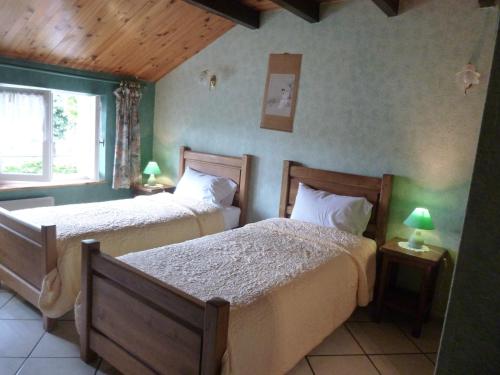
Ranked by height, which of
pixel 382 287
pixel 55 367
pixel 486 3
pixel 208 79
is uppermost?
pixel 486 3

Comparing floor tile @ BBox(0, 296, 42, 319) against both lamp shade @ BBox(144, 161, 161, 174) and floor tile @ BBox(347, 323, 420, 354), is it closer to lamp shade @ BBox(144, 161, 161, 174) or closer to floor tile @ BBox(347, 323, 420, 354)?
lamp shade @ BBox(144, 161, 161, 174)

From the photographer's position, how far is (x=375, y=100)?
2977mm

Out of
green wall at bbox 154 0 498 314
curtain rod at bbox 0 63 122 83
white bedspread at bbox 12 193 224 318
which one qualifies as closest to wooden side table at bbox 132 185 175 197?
white bedspread at bbox 12 193 224 318

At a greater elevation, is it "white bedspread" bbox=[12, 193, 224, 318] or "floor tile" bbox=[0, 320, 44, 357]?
"white bedspread" bbox=[12, 193, 224, 318]

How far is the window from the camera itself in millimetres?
3758

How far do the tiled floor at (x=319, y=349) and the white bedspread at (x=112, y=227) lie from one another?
19 centimetres

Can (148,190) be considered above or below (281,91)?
below

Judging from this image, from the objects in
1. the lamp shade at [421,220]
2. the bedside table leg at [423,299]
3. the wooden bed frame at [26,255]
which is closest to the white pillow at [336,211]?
the lamp shade at [421,220]

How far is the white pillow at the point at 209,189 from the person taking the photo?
375cm

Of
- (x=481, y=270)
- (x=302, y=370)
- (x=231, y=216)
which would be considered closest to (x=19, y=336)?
(x=302, y=370)

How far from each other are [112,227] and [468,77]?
2697mm

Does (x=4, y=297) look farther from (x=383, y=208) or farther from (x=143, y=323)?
(x=383, y=208)

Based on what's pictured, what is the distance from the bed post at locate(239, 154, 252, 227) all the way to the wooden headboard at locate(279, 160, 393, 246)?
425mm

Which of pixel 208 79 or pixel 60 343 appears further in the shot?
pixel 208 79
